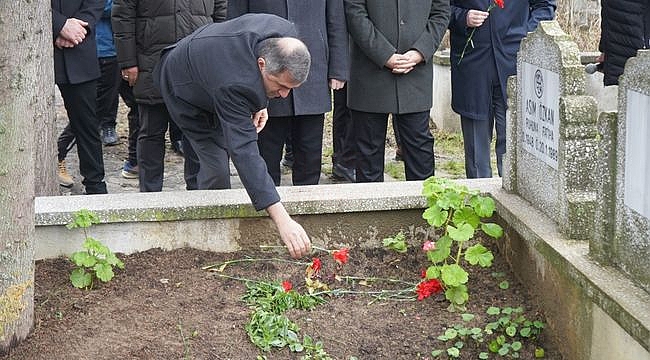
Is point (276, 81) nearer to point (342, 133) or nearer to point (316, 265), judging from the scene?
point (316, 265)

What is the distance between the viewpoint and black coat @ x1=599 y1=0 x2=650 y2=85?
6.40m

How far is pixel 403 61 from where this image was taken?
5992 mm

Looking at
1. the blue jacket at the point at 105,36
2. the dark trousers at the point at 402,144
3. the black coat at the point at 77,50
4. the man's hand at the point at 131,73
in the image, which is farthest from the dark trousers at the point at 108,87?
the dark trousers at the point at 402,144

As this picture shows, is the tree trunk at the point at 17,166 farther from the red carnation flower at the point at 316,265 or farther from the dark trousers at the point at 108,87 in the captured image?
the dark trousers at the point at 108,87

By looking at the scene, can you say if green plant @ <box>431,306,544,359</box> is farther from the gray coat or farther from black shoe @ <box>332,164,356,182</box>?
black shoe @ <box>332,164,356,182</box>

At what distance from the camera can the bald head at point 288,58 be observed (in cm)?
436

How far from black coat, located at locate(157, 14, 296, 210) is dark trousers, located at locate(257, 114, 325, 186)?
3.29 feet

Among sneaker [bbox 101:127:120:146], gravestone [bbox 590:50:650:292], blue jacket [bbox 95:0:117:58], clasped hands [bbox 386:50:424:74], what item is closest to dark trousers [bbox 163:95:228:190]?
clasped hands [bbox 386:50:424:74]

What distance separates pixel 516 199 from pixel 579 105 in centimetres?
81

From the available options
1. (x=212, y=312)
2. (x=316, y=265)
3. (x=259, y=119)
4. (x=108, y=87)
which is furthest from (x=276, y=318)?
(x=108, y=87)

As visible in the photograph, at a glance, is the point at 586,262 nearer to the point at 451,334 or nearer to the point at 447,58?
the point at 451,334

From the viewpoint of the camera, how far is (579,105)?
3934 millimetres

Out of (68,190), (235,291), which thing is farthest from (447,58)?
(235,291)

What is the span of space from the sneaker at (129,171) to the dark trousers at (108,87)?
0.75m
